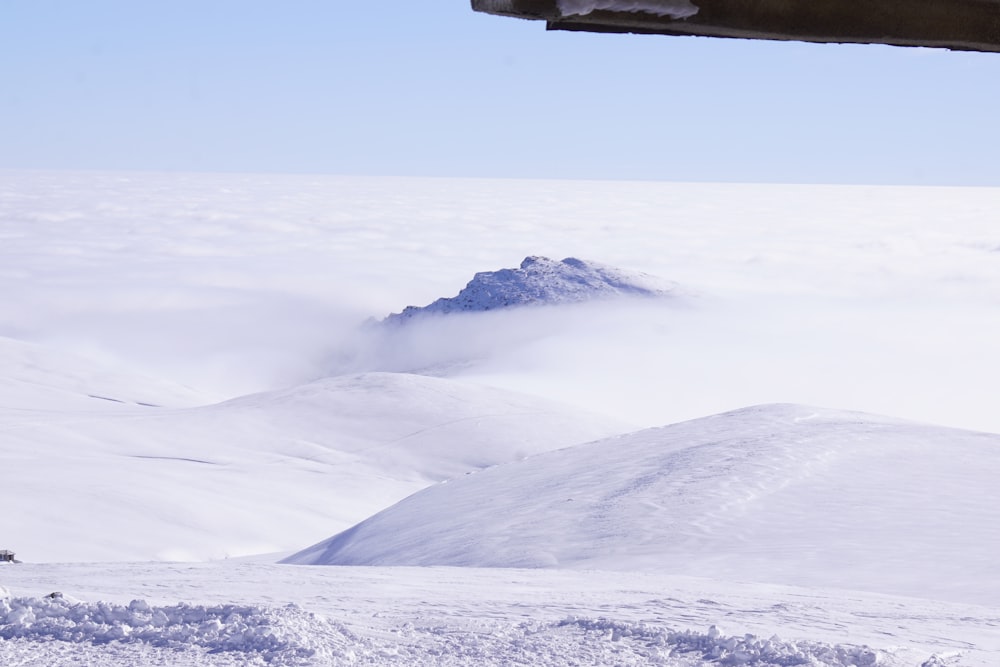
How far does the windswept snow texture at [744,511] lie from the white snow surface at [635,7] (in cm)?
680

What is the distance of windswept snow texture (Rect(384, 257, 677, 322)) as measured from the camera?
122m

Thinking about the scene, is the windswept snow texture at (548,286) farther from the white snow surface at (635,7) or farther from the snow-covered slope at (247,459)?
the white snow surface at (635,7)

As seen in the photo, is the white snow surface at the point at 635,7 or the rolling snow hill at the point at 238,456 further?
the rolling snow hill at the point at 238,456

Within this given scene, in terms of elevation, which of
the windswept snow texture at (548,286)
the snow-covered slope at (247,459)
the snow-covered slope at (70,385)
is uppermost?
the windswept snow texture at (548,286)

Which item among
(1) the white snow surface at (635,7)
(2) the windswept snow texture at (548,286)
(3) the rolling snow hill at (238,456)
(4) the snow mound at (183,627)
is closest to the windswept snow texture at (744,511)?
(4) the snow mound at (183,627)

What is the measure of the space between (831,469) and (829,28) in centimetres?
1058

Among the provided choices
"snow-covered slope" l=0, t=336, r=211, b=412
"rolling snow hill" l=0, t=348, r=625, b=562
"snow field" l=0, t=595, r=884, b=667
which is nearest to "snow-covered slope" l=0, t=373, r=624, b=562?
"rolling snow hill" l=0, t=348, r=625, b=562

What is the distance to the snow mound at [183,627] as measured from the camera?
4762 mm

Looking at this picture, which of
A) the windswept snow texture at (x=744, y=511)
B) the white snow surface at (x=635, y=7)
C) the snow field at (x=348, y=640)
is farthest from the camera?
the windswept snow texture at (x=744, y=511)

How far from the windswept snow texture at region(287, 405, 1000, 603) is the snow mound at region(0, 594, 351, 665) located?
4.11m

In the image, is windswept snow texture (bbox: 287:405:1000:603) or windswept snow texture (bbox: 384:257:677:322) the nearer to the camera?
windswept snow texture (bbox: 287:405:1000:603)

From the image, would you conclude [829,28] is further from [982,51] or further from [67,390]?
[67,390]

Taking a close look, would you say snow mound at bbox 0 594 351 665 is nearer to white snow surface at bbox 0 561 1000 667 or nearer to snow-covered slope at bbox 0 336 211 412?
white snow surface at bbox 0 561 1000 667

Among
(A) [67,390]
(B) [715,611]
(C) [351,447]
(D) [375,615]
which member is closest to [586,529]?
(B) [715,611]
